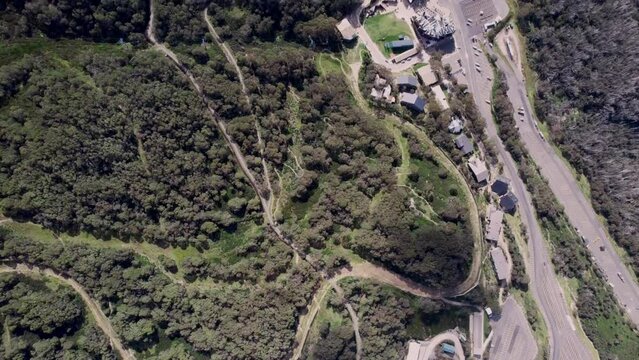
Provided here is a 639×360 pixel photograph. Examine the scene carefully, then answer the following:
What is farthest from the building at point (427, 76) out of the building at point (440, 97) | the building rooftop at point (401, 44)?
the building rooftop at point (401, 44)

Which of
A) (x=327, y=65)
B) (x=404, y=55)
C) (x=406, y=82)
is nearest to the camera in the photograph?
(x=327, y=65)

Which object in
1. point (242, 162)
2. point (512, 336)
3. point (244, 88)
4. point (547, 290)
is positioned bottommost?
point (512, 336)

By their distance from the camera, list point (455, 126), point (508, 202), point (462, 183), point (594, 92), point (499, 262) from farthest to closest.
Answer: point (594, 92)
point (455, 126)
point (508, 202)
point (462, 183)
point (499, 262)

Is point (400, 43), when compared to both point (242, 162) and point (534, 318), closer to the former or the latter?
point (242, 162)

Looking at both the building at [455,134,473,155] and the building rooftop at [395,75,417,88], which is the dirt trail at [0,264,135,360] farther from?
the building at [455,134,473,155]

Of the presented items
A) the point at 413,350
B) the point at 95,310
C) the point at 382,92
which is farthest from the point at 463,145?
the point at 95,310

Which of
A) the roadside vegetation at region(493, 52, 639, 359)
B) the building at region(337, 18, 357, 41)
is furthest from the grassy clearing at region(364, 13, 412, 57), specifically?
the roadside vegetation at region(493, 52, 639, 359)

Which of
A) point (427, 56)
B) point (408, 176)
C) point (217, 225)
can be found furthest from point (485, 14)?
point (217, 225)
